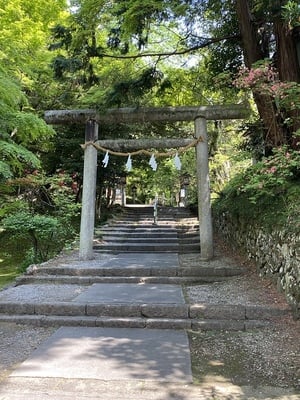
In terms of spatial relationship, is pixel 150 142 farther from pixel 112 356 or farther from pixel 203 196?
pixel 112 356

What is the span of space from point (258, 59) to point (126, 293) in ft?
17.8

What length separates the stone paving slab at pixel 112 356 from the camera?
3.20m

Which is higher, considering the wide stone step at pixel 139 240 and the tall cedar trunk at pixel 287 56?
the tall cedar trunk at pixel 287 56

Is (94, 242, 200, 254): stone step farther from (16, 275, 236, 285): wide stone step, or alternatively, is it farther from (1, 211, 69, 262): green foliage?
(16, 275, 236, 285): wide stone step

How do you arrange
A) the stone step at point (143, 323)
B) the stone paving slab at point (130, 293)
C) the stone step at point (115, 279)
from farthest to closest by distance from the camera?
the stone step at point (115, 279)
the stone paving slab at point (130, 293)
the stone step at point (143, 323)

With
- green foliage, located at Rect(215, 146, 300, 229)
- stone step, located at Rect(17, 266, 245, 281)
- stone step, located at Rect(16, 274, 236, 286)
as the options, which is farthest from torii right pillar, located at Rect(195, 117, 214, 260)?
stone step, located at Rect(16, 274, 236, 286)

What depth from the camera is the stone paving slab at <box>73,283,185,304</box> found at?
5.11 meters

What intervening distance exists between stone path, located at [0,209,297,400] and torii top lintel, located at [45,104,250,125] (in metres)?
3.25

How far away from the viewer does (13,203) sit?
967 centimetres

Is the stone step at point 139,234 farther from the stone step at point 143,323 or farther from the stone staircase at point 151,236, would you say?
the stone step at point 143,323

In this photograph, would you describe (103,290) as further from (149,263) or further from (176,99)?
(176,99)

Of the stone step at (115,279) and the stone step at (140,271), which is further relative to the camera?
the stone step at (140,271)

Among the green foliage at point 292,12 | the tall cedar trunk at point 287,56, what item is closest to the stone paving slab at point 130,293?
the tall cedar trunk at point 287,56

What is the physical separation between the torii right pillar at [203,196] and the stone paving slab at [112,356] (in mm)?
3746
